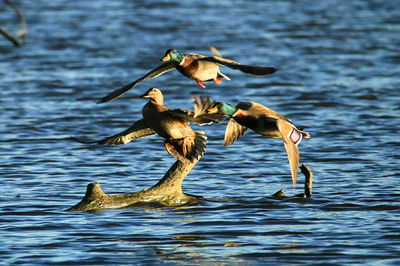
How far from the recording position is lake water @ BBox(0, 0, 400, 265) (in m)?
8.14

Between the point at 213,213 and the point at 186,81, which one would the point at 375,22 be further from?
the point at 213,213

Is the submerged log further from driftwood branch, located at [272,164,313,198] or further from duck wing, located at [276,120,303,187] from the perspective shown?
duck wing, located at [276,120,303,187]

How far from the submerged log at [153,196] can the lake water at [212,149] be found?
0.33 feet

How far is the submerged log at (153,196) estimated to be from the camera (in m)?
9.13

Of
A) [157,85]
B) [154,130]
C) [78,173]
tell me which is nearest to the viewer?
[154,130]

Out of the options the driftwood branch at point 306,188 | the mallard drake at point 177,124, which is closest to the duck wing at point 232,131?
the mallard drake at point 177,124

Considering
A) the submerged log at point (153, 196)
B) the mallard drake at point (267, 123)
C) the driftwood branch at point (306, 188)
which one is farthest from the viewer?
the driftwood branch at point (306, 188)

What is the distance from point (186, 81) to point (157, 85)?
728 millimetres

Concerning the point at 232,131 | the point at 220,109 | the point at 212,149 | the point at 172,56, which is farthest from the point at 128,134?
the point at 212,149

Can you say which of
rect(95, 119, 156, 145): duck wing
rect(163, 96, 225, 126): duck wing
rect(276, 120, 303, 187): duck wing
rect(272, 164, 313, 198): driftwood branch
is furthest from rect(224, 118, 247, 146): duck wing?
rect(272, 164, 313, 198): driftwood branch

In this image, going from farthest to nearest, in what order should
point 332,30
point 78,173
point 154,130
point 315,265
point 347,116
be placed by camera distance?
point 332,30, point 347,116, point 78,173, point 154,130, point 315,265

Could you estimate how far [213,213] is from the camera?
9164mm

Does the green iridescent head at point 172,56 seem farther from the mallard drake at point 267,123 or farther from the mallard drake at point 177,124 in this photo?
the mallard drake at point 267,123

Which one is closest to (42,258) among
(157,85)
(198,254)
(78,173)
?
(198,254)
